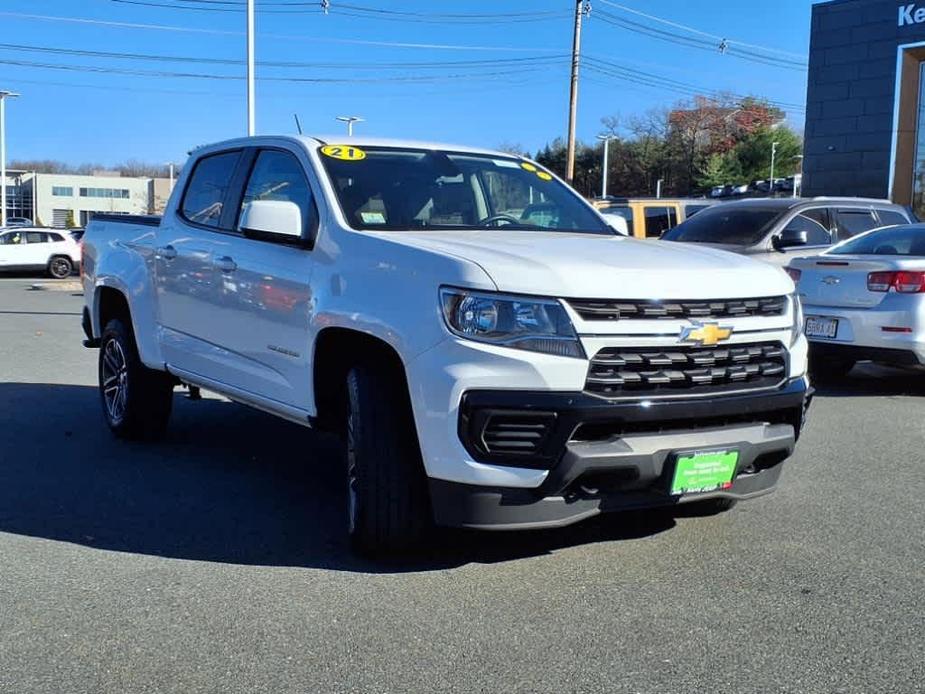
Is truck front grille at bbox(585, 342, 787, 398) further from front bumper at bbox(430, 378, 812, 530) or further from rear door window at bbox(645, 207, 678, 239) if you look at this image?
rear door window at bbox(645, 207, 678, 239)

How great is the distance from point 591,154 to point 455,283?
62.9 m

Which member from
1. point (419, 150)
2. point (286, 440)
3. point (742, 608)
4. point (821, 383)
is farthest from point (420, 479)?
point (821, 383)

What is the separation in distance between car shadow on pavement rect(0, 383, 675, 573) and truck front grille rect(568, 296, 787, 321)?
1239mm

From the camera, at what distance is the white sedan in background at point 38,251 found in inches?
1103

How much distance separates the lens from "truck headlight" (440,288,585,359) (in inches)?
143

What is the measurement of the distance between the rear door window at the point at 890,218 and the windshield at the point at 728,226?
1855 mm

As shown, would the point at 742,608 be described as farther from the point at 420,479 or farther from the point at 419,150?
the point at 419,150

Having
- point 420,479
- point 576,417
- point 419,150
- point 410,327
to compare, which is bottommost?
point 420,479

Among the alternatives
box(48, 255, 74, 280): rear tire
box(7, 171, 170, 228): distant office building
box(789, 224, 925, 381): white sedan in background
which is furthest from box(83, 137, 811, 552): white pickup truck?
box(7, 171, 170, 228): distant office building

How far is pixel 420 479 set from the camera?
3.96 meters

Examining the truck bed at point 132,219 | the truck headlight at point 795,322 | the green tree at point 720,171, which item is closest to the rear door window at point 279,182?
the truck bed at point 132,219

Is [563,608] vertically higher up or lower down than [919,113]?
lower down

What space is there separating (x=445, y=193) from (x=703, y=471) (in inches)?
81.9

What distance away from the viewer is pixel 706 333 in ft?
12.5
